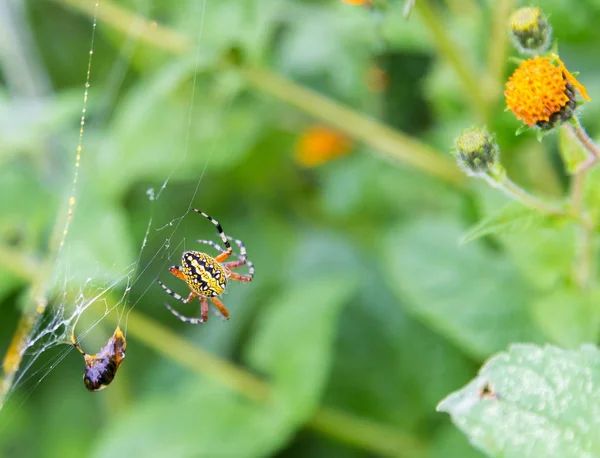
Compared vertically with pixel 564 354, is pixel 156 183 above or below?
above

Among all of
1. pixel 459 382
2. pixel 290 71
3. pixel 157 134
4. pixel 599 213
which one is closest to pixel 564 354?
pixel 599 213

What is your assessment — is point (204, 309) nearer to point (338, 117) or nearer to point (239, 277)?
point (239, 277)

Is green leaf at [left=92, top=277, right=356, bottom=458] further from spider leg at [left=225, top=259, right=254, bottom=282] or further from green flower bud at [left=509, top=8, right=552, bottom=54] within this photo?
green flower bud at [left=509, top=8, right=552, bottom=54]

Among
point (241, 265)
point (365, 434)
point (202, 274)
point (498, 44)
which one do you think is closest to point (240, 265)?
point (241, 265)

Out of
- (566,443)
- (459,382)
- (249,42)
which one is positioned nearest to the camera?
(566,443)

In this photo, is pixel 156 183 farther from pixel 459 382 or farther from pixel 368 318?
pixel 459 382

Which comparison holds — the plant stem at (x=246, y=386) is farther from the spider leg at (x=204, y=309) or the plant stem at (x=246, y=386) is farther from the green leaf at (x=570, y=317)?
the green leaf at (x=570, y=317)

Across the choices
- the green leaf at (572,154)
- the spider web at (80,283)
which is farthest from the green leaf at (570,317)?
the spider web at (80,283)
